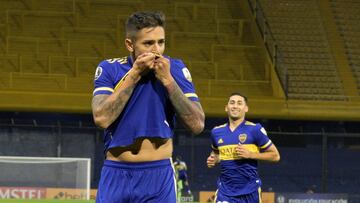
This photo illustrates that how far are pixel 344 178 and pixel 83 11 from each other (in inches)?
422

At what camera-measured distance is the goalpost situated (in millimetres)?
20484

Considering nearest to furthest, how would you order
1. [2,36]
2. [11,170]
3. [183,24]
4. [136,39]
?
[136,39]
[11,170]
[2,36]
[183,24]

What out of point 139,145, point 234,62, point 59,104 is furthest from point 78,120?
point 139,145

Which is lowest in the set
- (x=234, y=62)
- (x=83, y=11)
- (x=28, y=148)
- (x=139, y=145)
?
(x=139, y=145)

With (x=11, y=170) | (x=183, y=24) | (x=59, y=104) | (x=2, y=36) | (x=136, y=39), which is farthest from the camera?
(x=183, y=24)

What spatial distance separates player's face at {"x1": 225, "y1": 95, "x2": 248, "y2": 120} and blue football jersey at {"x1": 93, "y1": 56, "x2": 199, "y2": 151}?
592 cm

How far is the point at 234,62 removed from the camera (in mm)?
30438

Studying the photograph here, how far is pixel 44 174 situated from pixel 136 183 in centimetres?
1631

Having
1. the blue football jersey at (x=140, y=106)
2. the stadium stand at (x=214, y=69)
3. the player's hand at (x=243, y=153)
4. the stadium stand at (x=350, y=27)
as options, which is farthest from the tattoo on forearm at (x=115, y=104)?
the stadium stand at (x=350, y=27)

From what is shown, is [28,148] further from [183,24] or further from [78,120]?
[183,24]

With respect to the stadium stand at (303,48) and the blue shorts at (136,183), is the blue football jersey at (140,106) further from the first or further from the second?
the stadium stand at (303,48)

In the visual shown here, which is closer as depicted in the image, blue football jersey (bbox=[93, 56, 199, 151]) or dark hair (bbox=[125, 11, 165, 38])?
dark hair (bbox=[125, 11, 165, 38])

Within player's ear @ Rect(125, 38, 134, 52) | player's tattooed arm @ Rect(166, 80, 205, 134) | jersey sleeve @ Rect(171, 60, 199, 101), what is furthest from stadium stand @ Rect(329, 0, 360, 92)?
player's ear @ Rect(125, 38, 134, 52)

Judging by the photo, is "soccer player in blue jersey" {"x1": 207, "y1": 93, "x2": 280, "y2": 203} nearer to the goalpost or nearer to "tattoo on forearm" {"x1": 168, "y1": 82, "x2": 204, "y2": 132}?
"tattoo on forearm" {"x1": 168, "y1": 82, "x2": 204, "y2": 132}
